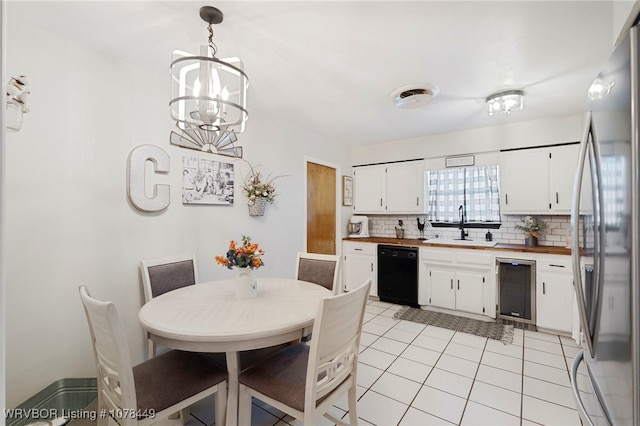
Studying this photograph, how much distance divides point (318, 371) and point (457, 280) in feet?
9.31

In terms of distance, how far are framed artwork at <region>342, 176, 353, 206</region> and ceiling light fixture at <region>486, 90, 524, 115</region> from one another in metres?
2.40

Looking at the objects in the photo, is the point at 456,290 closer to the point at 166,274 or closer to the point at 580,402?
the point at 580,402

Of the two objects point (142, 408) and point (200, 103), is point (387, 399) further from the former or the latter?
point (200, 103)

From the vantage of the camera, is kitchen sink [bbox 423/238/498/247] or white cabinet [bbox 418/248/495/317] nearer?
white cabinet [bbox 418/248/495/317]

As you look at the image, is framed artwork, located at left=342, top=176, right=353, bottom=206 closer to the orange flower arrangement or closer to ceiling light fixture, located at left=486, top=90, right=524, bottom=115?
ceiling light fixture, located at left=486, top=90, right=524, bottom=115

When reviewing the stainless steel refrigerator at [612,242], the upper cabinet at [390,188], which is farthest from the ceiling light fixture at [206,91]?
the upper cabinet at [390,188]

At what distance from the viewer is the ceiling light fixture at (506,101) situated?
2.49m

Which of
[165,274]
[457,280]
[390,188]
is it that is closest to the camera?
[165,274]

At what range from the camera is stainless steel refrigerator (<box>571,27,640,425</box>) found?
68cm

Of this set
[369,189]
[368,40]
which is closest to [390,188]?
[369,189]

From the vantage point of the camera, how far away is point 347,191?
4.68 m

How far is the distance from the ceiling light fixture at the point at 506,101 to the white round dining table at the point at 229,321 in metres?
2.42

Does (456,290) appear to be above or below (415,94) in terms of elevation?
below

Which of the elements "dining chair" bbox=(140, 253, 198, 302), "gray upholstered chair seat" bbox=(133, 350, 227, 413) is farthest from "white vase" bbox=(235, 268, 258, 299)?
"dining chair" bbox=(140, 253, 198, 302)
